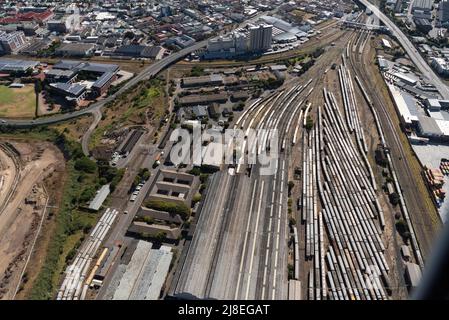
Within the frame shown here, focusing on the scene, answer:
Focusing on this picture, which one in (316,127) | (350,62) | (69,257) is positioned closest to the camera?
(69,257)

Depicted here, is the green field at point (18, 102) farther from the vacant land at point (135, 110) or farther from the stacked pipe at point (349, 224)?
the stacked pipe at point (349, 224)

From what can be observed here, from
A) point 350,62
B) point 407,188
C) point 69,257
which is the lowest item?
point 69,257

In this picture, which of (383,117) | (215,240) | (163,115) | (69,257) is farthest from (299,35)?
(69,257)

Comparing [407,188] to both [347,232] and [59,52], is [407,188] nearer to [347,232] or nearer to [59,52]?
[347,232]
